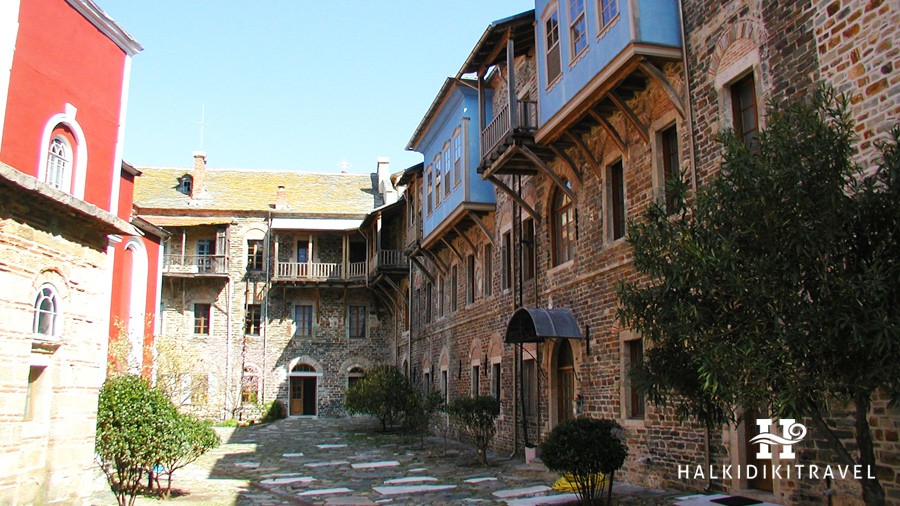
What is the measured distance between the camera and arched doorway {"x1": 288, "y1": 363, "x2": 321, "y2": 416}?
109 ft

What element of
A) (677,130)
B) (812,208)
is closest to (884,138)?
(812,208)

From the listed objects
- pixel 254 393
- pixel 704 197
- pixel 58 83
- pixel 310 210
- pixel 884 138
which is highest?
pixel 310 210

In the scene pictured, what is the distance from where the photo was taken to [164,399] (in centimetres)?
1045

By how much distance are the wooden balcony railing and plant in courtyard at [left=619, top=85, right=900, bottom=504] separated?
8.43 meters

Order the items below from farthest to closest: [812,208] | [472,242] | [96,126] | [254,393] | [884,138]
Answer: [254,393]
[472,242]
[96,126]
[884,138]
[812,208]

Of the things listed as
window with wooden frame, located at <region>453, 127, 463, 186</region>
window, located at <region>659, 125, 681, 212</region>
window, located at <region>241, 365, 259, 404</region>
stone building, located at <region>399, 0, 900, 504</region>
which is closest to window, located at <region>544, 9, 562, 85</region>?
stone building, located at <region>399, 0, 900, 504</region>

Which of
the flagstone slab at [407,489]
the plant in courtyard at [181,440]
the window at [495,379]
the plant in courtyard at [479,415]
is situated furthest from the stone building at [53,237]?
the window at [495,379]

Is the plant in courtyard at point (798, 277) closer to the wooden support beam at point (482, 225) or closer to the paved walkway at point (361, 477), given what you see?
the paved walkway at point (361, 477)

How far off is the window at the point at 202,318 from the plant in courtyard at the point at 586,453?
26.5m

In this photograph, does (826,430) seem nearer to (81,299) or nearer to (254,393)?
(81,299)

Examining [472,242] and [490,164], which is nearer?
[490,164]

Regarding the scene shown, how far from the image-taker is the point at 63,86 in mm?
10742

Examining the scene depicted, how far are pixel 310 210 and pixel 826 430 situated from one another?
30747 mm

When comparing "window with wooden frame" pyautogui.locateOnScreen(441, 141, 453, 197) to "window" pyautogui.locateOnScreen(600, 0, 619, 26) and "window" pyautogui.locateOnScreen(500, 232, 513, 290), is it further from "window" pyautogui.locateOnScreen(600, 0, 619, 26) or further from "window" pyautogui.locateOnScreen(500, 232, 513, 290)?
"window" pyautogui.locateOnScreen(600, 0, 619, 26)
